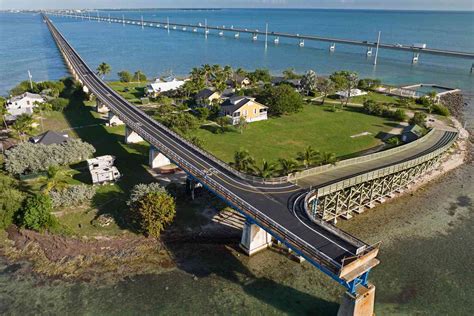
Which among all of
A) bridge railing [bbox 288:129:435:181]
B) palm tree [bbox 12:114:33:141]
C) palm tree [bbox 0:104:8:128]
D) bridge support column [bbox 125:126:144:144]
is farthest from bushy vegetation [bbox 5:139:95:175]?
bridge railing [bbox 288:129:435:181]

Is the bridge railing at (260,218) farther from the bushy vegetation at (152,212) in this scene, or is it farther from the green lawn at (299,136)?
the green lawn at (299,136)

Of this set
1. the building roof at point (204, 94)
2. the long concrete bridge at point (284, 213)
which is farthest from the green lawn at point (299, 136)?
the building roof at point (204, 94)

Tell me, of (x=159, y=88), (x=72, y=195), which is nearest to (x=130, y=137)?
(x=72, y=195)

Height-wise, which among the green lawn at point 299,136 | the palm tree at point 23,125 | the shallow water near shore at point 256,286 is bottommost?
the shallow water near shore at point 256,286

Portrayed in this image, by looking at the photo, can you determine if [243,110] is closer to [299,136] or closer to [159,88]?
[299,136]

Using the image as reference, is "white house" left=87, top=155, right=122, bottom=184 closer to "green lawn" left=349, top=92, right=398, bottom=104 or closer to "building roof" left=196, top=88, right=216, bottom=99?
"building roof" left=196, top=88, right=216, bottom=99

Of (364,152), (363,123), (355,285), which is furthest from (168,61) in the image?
(355,285)
